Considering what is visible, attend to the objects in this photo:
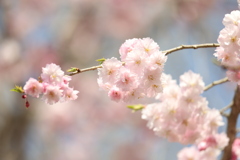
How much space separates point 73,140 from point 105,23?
1.64 m

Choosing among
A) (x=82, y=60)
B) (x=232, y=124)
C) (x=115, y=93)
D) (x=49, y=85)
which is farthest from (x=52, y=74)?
(x=82, y=60)

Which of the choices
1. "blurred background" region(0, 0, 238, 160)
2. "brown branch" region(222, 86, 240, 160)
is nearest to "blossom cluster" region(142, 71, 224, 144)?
"brown branch" region(222, 86, 240, 160)

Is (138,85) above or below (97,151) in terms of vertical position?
below

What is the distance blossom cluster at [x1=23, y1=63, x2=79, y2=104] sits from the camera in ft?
3.18

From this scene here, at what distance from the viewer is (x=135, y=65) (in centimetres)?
100

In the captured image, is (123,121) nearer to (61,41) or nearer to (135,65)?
(61,41)

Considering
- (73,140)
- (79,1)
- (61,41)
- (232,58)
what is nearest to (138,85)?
(232,58)

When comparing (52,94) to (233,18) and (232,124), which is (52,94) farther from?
(232,124)

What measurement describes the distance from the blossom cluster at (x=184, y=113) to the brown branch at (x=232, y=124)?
0.31ft

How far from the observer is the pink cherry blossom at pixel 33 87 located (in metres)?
0.97

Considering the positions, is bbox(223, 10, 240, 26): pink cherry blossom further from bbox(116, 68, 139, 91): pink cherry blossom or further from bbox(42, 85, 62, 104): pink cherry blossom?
bbox(42, 85, 62, 104): pink cherry blossom

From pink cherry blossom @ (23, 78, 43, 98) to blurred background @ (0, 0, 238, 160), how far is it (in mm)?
2382

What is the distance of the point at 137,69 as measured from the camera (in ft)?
3.30

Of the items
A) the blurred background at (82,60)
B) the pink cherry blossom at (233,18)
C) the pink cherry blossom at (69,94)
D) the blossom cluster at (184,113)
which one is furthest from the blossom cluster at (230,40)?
the blurred background at (82,60)
